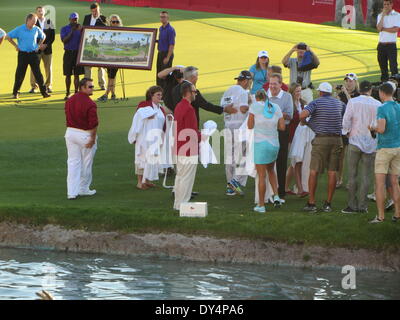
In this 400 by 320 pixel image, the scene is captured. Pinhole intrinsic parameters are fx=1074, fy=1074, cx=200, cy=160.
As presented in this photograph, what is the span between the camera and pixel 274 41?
35.3 metres

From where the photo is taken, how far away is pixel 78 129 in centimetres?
1714

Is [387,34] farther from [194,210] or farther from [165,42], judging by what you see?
[194,210]

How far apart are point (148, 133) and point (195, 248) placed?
138 inches

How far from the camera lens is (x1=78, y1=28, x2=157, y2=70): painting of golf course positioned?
23.6 meters

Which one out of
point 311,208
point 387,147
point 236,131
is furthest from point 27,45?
point 387,147

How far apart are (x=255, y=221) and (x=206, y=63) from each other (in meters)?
15.8

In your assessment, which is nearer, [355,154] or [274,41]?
[355,154]

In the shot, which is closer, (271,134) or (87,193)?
(271,134)

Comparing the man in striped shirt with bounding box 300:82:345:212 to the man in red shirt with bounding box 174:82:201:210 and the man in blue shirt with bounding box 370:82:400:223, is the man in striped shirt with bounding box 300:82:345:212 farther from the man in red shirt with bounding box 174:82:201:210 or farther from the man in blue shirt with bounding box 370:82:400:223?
the man in red shirt with bounding box 174:82:201:210

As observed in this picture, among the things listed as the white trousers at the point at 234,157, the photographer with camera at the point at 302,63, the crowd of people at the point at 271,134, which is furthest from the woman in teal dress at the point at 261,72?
the white trousers at the point at 234,157

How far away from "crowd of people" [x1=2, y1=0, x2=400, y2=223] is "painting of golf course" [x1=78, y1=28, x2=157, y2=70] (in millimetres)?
4486

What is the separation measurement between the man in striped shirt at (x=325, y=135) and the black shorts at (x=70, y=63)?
9.93 metres
